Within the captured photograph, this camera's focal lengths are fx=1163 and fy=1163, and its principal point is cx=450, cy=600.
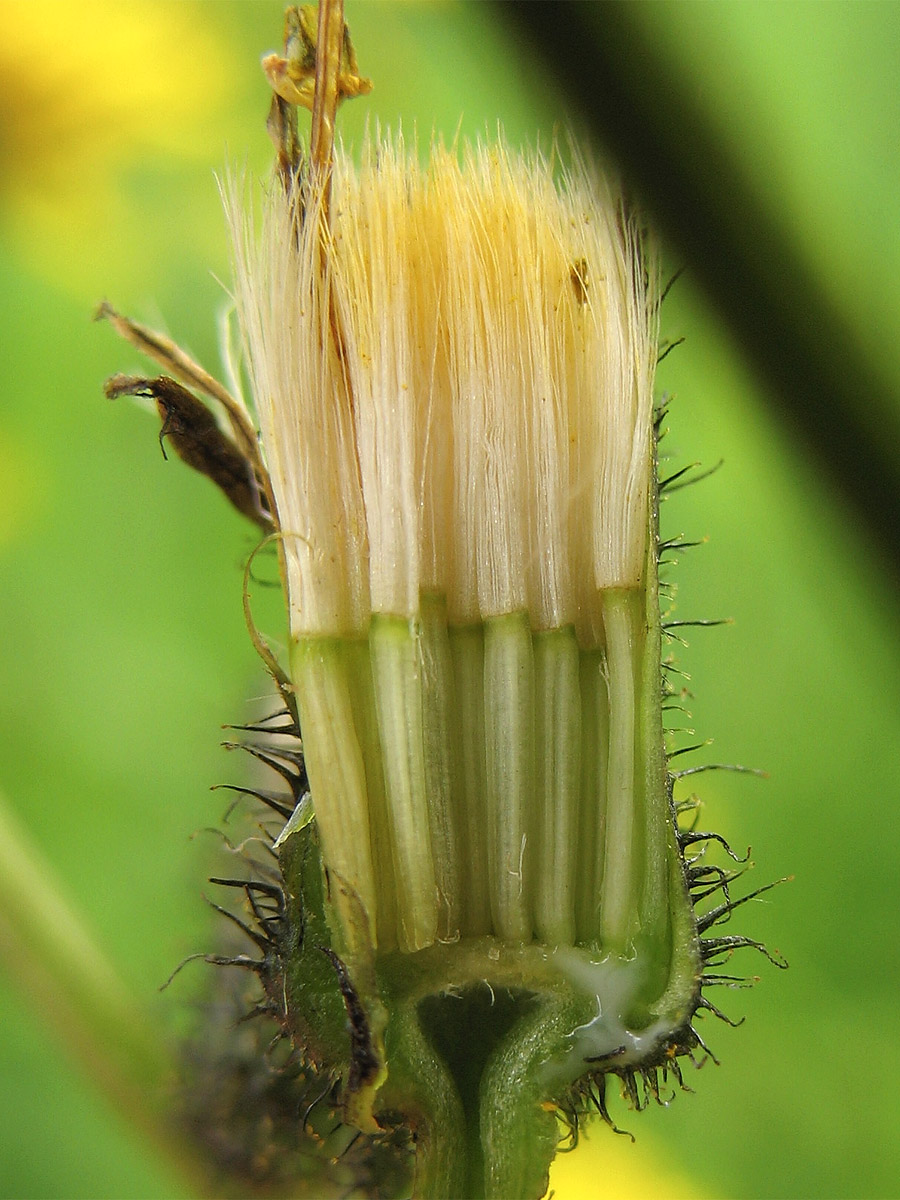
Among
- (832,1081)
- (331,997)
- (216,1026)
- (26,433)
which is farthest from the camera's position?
(26,433)

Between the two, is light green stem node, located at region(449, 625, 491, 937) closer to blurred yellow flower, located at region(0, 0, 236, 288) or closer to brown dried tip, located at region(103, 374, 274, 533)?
brown dried tip, located at region(103, 374, 274, 533)

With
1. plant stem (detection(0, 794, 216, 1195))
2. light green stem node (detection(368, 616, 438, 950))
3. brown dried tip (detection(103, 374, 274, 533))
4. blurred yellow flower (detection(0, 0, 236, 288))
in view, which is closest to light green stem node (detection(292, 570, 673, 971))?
light green stem node (detection(368, 616, 438, 950))

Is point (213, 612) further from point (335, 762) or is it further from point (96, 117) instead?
point (335, 762)

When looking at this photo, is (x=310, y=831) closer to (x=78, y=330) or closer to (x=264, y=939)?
(x=264, y=939)

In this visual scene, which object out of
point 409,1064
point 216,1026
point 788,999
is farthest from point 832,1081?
point 409,1064

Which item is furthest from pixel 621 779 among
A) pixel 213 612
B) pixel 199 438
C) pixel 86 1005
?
pixel 213 612

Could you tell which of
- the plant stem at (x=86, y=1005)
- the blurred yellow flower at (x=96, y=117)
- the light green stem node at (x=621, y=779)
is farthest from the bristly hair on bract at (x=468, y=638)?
the blurred yellow flower at (x=96, y=117)

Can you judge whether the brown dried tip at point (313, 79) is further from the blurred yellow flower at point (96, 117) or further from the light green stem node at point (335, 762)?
the blurred yellow flower at point (96, 117)
